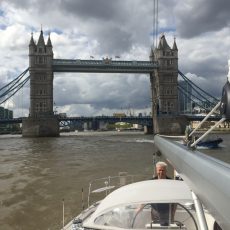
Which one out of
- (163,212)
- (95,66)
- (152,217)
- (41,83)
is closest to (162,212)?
(163,212)

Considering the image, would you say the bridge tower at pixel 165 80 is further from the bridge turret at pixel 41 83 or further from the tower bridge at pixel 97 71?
the bridge turret at pixel 41 83

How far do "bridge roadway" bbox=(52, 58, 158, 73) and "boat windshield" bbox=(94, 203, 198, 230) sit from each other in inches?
3730

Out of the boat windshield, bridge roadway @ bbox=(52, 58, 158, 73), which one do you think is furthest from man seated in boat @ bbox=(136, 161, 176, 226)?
bridge roadway @ bbox=(52, 58, 158, 73)

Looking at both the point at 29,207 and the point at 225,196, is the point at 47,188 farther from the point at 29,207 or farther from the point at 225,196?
the point at 225,196

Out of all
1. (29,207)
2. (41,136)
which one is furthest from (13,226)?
(41,136)

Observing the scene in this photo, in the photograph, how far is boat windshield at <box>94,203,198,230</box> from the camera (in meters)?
4.81

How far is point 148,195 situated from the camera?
4859 millimetres

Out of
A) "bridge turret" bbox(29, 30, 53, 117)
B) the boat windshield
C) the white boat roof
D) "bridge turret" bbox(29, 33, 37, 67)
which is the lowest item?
the boat windshield

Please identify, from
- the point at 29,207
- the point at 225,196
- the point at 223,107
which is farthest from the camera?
the point at 29,207

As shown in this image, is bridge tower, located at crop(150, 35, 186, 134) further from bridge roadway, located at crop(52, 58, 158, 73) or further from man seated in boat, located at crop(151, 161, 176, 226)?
man seated in boat, located at crop(151, 161, 176, 226)

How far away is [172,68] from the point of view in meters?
112

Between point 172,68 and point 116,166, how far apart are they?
3442 inches

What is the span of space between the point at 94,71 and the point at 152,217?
96.0 m

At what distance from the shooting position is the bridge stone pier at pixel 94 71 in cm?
9838
